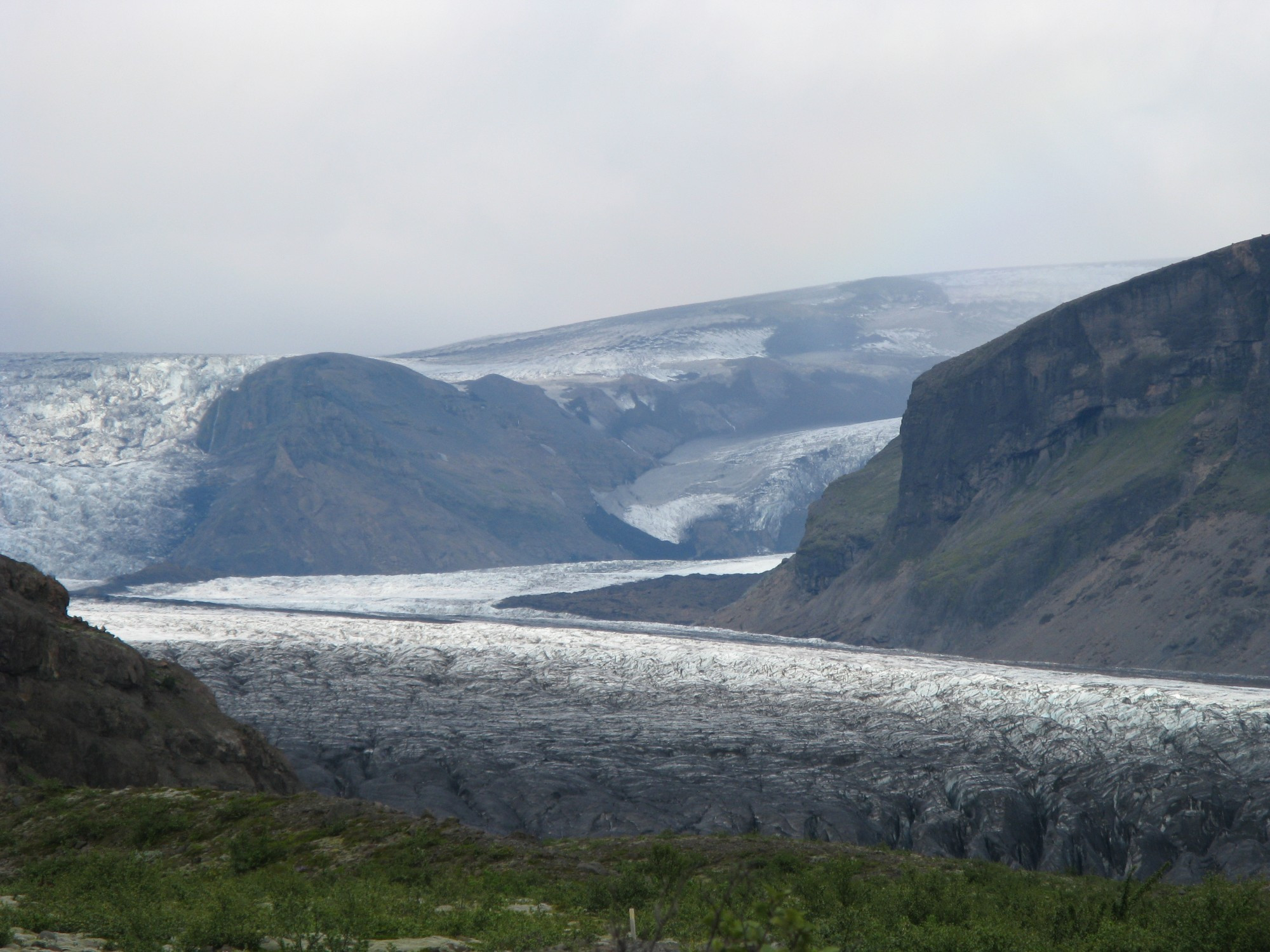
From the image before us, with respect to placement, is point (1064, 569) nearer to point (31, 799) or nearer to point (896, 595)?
point (896, 595)

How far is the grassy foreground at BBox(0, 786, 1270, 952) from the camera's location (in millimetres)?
16438

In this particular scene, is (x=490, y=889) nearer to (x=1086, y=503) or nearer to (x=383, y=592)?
(x=1086, y=503)

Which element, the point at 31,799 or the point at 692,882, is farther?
the point at 31,799

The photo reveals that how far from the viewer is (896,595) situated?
137 metres

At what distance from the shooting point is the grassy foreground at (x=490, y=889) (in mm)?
16438

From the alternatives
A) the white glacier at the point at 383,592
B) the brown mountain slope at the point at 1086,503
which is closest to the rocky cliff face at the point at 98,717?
the brown mountain slope at the point at 1086,503

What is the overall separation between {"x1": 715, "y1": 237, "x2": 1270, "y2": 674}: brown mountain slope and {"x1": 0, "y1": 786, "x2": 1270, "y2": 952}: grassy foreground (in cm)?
7685

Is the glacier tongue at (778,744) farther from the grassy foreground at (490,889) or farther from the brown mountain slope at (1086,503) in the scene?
the brown mountain slope at (1086,503)

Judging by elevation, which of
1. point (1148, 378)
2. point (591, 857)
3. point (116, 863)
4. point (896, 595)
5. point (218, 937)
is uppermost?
point (1148, 378)

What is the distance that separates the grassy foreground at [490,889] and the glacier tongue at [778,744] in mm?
21781

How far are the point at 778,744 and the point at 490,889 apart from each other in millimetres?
41527

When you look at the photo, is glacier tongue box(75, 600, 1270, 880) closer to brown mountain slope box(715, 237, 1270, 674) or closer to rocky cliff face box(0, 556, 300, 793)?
rocky cliff face box(0, 556, 300, 793)

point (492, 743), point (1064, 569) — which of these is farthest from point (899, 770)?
point (1064, 569)

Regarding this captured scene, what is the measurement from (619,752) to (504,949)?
149 feet
